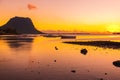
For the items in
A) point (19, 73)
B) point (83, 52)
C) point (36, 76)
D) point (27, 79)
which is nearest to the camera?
point (27, 79)

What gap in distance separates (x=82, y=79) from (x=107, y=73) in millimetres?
5380

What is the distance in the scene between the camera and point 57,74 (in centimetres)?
2850

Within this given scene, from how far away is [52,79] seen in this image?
1006 inches

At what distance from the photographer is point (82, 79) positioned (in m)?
25.6

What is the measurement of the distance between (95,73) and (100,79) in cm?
366

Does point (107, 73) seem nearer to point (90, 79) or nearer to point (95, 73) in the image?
point (95, 73)

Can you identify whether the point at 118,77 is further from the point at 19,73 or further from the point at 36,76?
the point at 19,73

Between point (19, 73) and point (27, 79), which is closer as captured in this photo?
point (27, 79)

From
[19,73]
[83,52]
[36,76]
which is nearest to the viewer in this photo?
[36,76]

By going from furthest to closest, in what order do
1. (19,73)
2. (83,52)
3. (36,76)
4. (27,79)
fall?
(83,52) < (19,73) < (36,76) < (27,79)

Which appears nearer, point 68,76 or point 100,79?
point 100,79

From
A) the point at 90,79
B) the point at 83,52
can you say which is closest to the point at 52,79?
the point at 90,79

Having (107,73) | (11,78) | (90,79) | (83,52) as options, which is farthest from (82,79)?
(83,52)

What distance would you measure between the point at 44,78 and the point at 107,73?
9012 millimetres
